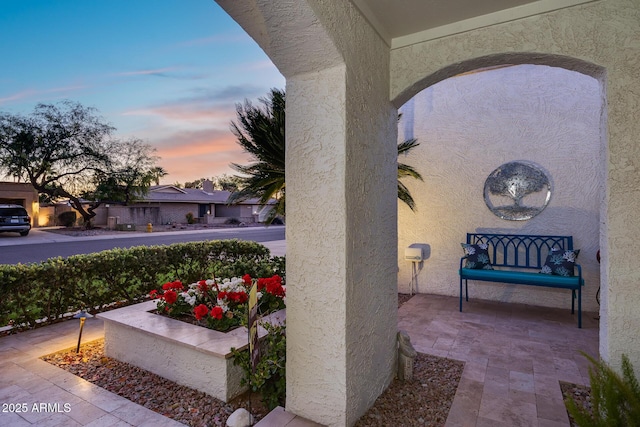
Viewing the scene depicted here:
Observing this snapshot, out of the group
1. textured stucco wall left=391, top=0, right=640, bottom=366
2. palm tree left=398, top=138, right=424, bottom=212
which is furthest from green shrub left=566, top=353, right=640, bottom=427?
palm tree left=398, top=138, right=424, bottom=212

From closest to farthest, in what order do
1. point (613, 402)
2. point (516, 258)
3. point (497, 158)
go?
point (613, 402), point (516, 258), point (497, 158)

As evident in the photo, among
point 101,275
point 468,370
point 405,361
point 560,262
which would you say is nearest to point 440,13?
point 405,361

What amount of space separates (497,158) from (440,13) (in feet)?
13.4

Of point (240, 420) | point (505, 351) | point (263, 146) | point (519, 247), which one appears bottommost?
point (505, 351)

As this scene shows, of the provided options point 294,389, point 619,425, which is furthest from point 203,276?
point 619,425

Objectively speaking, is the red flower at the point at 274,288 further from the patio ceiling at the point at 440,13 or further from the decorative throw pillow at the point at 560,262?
the decorative throw pillow at the point at 560,262

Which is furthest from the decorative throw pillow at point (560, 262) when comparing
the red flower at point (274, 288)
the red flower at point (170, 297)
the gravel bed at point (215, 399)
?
the red flower at point (170, 297)

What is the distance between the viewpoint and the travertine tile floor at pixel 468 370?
253 centimetres

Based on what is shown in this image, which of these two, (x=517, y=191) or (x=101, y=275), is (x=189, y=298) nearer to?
(x=101, y=275)

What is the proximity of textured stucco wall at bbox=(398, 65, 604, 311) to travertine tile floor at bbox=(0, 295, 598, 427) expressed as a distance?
3.58 ft

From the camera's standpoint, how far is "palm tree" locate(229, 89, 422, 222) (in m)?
4.98

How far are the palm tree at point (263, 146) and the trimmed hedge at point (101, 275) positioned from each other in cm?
134

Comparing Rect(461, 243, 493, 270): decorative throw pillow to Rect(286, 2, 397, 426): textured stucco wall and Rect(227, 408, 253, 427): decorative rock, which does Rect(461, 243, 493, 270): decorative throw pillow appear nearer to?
Rect(286, 2, 397, 426): textured stucco wall

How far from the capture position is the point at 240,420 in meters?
2.40
